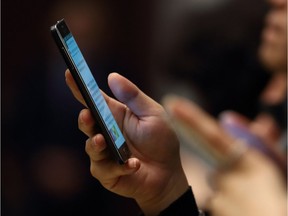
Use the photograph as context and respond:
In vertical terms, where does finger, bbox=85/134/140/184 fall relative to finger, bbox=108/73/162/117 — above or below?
below

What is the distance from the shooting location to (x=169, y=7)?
0.95 metres

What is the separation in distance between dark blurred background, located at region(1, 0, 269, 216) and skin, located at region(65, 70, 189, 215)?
30 mm

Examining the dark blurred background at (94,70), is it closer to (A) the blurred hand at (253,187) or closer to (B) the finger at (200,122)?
(B) the finger at (200,122)

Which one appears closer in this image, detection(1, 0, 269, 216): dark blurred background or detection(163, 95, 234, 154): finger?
detection(163, 95, 234, 154): finger

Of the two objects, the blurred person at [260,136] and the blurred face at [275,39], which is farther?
the blurred face at [275,39]

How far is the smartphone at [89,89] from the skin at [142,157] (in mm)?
18

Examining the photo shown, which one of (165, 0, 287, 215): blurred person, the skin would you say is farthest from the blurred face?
the skin

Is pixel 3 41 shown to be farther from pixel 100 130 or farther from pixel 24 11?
pixel 100 130

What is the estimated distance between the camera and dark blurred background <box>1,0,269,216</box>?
825 millimetres

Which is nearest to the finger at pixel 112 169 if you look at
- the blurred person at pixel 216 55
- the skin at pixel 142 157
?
the skin at pixel 142 157

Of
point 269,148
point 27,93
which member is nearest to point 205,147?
point 269,148

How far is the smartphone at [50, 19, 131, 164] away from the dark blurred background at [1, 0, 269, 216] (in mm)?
56

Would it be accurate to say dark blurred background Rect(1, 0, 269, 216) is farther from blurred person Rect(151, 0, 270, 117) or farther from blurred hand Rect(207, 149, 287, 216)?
blurred hand Rect(207, 149, 287, 216)

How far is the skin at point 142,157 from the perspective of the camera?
818 millimetres
